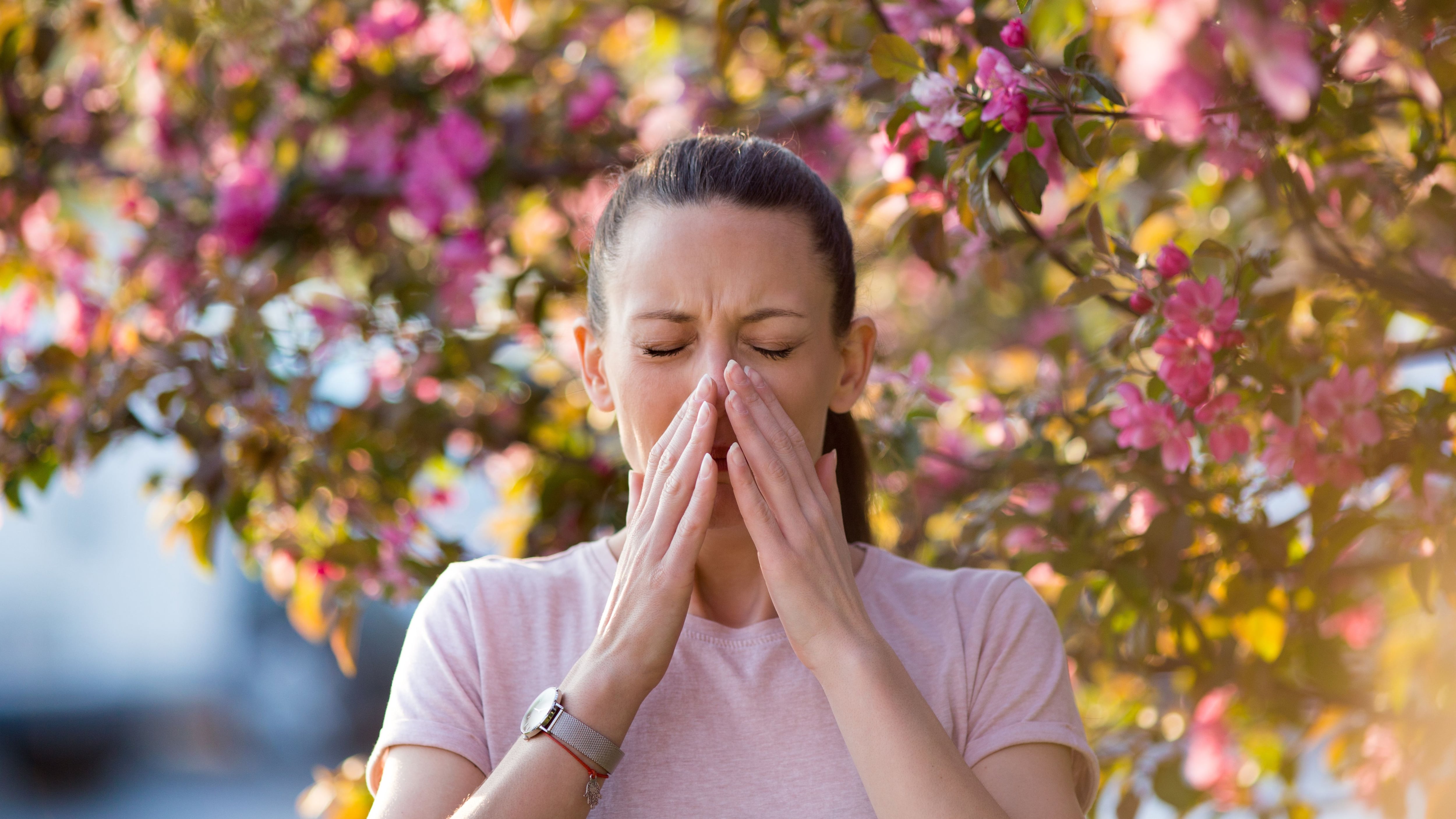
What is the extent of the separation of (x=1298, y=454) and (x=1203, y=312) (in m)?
0.26

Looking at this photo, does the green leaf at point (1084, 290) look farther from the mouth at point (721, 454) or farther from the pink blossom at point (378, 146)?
the pink blossom at point (378, 146)

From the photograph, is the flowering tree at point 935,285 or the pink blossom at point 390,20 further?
the pink blossom at point 390,20

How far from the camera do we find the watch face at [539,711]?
4.10ft

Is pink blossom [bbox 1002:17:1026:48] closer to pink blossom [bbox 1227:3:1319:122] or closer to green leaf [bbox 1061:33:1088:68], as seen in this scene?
green leaf [bbox 1061:33:1088:68]

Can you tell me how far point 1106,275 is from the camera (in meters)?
1.71

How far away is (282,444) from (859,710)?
1.44m

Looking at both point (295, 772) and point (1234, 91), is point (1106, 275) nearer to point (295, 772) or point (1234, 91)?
point (1234, 91)

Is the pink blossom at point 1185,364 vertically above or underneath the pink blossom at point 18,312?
underneath

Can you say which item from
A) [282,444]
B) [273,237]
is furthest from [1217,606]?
[273,237]

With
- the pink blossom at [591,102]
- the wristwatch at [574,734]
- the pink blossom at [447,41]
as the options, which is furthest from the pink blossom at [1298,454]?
the pink blossom at [447,41]

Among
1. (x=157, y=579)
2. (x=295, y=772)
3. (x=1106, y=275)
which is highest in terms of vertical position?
(x=1106, y=275)

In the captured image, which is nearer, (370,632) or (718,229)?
(718,229)

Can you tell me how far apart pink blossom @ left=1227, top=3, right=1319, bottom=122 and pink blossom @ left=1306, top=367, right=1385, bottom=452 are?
3.25ft

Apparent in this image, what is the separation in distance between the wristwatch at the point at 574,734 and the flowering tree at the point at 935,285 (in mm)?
768
